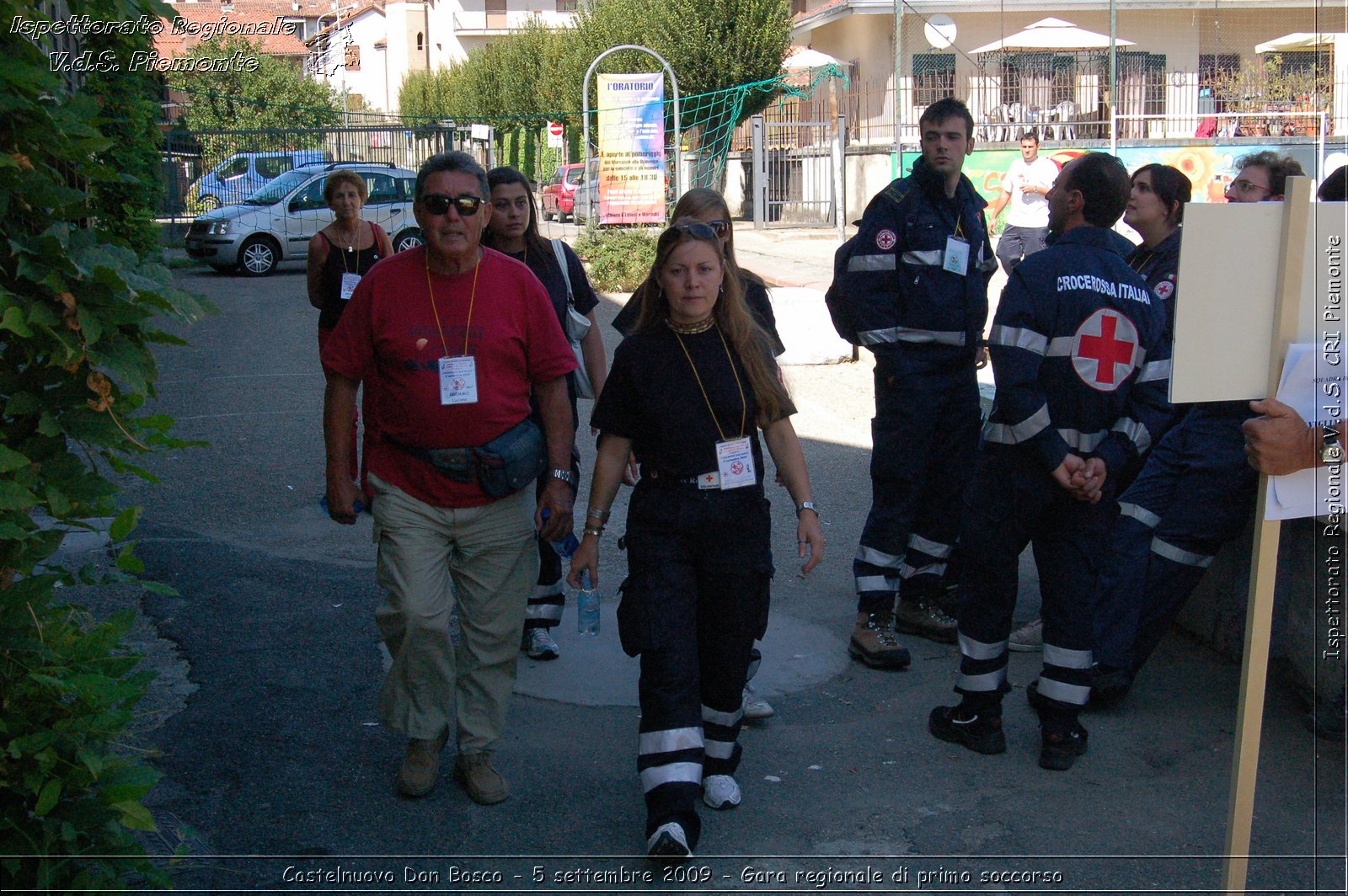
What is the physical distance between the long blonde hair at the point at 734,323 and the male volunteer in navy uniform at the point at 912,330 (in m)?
1.41

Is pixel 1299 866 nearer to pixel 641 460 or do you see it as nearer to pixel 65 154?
pixel 641 460

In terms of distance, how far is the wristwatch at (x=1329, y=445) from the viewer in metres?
3.17

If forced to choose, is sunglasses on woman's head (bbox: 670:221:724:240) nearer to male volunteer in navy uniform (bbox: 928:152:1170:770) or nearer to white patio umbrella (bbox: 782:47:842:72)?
male volunteer in navy uniform (bbox: 928:152:1170:770)

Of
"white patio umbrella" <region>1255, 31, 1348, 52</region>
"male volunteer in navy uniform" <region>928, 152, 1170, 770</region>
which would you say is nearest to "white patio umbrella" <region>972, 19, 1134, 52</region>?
"white patio umbrella" <region>1255, 31, 1348, 52</region>

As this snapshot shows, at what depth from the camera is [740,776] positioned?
14.1 ft

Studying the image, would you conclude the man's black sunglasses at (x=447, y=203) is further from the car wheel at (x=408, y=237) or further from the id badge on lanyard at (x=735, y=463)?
the car wheel at (x=408, y=237)

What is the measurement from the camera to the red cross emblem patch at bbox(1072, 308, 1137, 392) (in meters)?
4.30

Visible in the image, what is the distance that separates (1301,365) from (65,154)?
3000mm

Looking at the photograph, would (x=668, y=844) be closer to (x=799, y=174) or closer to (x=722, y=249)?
(x=722, y=249)

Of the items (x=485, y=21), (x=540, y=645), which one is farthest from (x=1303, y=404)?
(x=485, y=21)

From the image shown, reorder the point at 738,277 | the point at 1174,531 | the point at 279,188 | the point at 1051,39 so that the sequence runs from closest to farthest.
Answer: the point at 738,277 → the point at 1174,531 → the point at 279,188 → the point at 1051,39

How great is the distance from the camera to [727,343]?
13.0ft

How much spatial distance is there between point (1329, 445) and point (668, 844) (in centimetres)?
209

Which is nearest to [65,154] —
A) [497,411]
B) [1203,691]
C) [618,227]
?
[497,411]
